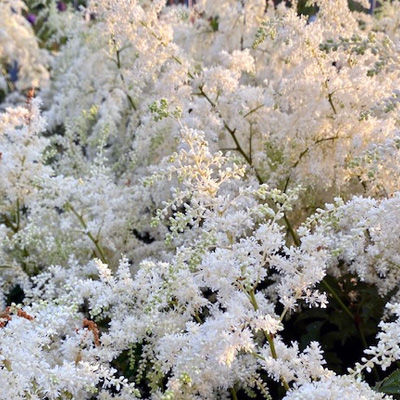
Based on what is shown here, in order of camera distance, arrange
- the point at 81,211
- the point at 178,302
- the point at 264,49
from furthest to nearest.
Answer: the point at 264,49
the point at 81,211
the point at 178,302

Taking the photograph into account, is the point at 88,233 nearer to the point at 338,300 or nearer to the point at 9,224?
the point at 9,224

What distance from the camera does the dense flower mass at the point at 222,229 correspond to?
1052 mm

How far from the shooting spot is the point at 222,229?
43.9 inches

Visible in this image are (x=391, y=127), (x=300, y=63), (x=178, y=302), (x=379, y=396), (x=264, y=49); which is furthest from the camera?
(x=264, y=49)

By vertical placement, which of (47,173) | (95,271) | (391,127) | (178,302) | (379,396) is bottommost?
(95,271)

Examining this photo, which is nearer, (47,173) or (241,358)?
(241,358)

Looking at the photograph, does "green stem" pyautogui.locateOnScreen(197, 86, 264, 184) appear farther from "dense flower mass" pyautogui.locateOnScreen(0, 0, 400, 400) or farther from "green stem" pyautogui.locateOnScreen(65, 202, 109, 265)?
"green stem" pyautogui.locateOnScreen(65, 202, 109, 265)

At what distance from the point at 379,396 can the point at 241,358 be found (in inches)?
15.5

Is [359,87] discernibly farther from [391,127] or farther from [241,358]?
[241,358]

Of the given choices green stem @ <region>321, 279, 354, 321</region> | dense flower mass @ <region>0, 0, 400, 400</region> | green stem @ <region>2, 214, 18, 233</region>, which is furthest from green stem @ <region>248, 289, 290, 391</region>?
green stem @ <region>2, 214, 18, 233</region>

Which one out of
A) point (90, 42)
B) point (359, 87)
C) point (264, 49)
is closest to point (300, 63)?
point (359, 87)

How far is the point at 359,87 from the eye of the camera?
1.65 m

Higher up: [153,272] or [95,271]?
[153,272]

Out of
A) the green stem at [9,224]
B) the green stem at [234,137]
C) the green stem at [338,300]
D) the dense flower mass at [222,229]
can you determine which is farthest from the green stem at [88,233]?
the green stem at [338,300]
